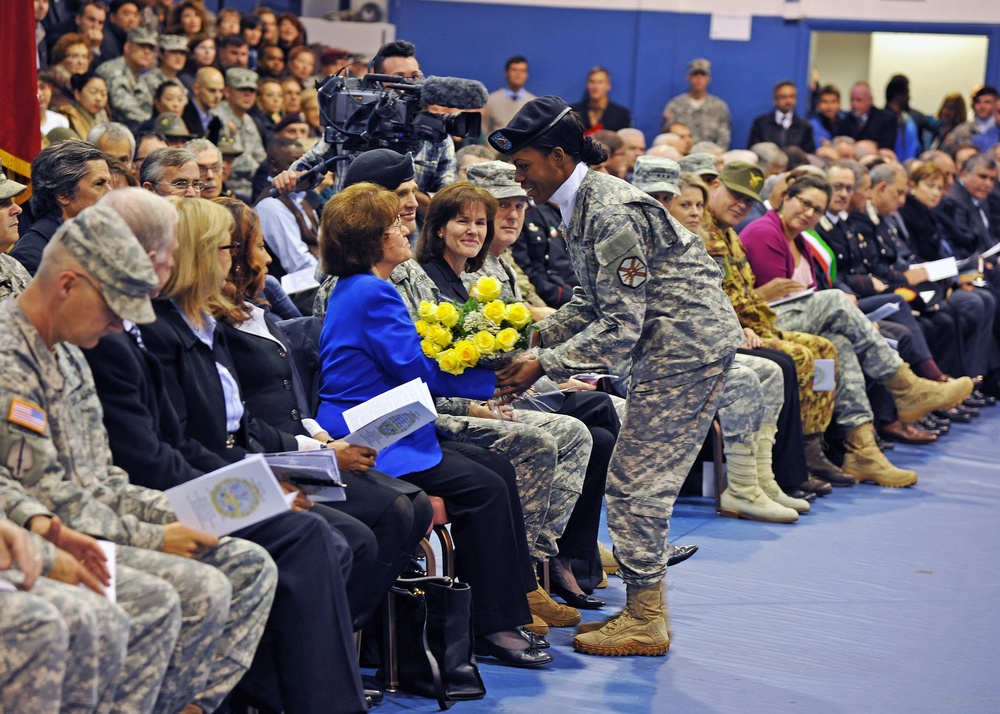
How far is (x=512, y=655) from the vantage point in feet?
12.9

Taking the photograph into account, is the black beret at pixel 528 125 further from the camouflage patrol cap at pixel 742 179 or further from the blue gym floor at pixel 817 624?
the camouflage patrol cap at pixel 742 179

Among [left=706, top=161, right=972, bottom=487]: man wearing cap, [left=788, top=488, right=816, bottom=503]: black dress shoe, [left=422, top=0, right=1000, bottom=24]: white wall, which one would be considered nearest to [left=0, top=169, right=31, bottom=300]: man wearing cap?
[left=706, top=161, right=972, bottom=487]: man wearing cap

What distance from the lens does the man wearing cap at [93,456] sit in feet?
8.62

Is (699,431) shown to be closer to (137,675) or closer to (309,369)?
(309,369)

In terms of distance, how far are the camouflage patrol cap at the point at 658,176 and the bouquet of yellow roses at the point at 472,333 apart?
2.30m

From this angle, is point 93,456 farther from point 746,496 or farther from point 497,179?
point 746,496

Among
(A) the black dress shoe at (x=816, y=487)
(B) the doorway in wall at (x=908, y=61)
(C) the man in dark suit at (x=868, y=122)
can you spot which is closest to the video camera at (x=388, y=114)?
(A) the black dress shoe at (x=816, y=487)

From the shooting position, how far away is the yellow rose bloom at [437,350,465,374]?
3795 mm

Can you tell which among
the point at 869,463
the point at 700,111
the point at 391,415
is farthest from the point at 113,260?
the point at 700,111

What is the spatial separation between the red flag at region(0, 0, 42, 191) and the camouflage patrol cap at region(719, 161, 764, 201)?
3.24 meters

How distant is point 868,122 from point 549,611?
10642 mm

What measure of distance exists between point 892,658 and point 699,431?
0.95 metres

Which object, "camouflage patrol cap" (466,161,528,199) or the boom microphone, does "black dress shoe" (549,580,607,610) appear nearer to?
"camouflage patrol cap" (466,161,528,199)

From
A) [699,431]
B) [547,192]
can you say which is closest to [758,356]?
[699,431]
